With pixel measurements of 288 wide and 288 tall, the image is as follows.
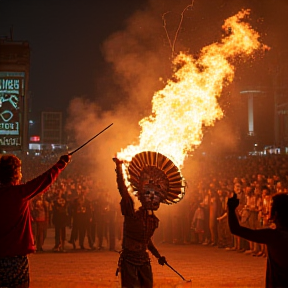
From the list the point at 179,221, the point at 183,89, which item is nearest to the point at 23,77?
the point at 179,221

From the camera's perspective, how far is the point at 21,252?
4.34 meters

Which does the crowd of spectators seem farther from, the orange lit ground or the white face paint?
the white face paint

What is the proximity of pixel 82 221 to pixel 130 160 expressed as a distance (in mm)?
7896

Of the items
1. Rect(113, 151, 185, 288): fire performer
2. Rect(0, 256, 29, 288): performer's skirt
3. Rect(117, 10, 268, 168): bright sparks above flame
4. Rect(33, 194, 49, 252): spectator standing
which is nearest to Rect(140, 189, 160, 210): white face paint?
Rect(113, 151, 185, 288): fire performer

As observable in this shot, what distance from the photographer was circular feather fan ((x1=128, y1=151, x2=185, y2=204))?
5.85 metres

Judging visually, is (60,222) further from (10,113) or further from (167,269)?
(10,113)

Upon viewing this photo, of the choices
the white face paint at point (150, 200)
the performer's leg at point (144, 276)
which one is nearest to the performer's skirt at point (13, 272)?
the performer's leg at point (144, 276)

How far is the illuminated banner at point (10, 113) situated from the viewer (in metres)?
Result: 28.6

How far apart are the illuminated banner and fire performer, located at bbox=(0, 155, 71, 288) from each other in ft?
82.0

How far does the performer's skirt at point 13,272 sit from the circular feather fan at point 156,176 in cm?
186

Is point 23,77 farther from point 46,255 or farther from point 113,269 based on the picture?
point 113,269

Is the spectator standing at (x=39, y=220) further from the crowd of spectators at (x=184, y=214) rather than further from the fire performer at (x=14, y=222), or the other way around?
the fire performer at (x=14, y=222)

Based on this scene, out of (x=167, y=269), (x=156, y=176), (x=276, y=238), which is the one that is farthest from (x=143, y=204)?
(x=167, y=269)

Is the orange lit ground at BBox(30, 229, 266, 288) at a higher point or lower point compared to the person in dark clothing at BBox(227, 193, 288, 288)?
lower
